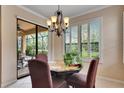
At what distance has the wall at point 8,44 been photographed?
3576 millimetres

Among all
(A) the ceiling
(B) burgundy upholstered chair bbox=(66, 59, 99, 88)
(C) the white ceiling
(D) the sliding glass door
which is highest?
(C) the white ceiling

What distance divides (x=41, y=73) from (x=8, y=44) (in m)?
2.11

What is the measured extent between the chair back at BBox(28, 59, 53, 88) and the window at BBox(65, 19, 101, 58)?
10.0ft

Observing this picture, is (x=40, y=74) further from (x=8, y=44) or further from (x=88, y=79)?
(x=8, y=44)

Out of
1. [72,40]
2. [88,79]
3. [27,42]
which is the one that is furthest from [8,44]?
[72,40]

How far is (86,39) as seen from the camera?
5.16 metres

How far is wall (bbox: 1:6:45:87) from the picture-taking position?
3576 mm

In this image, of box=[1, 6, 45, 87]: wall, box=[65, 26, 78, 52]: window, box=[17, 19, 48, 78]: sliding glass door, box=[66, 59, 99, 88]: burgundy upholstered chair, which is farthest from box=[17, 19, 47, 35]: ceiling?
box=[66, 59, 99, 88]: burgundy upholstered chair

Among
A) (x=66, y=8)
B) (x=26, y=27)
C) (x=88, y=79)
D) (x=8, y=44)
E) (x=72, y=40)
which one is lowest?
(x=88, y=79)

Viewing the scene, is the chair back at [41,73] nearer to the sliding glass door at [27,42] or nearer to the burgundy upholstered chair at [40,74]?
the burgundy upholstered chair at [40,74]

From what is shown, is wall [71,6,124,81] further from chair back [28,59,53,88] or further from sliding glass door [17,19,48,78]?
chair back [28,59,53,88]
